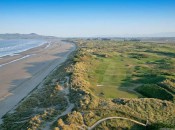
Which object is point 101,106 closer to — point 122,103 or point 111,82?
point 122,103

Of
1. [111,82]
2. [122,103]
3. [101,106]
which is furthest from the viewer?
[111,82]

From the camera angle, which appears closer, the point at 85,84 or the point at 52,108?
the point at 52,108

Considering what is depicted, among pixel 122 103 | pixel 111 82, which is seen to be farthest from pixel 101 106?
pixel 111 82

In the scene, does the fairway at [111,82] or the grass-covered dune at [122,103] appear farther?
the fairway at [111,82]

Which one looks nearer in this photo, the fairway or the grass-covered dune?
the grass-covered dune

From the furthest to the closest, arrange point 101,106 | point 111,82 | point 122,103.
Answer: point 111,82
point 122,103
point 101,106

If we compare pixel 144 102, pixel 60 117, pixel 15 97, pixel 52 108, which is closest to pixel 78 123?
pixel 60 117

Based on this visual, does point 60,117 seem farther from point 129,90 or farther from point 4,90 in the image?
point 4,90

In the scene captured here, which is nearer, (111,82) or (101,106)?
(101,106)

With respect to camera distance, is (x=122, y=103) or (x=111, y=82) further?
(x=111, y=82)

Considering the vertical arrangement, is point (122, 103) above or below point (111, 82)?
above

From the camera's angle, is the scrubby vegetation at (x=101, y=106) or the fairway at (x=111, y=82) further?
the fairway at (x=111, y=82)
